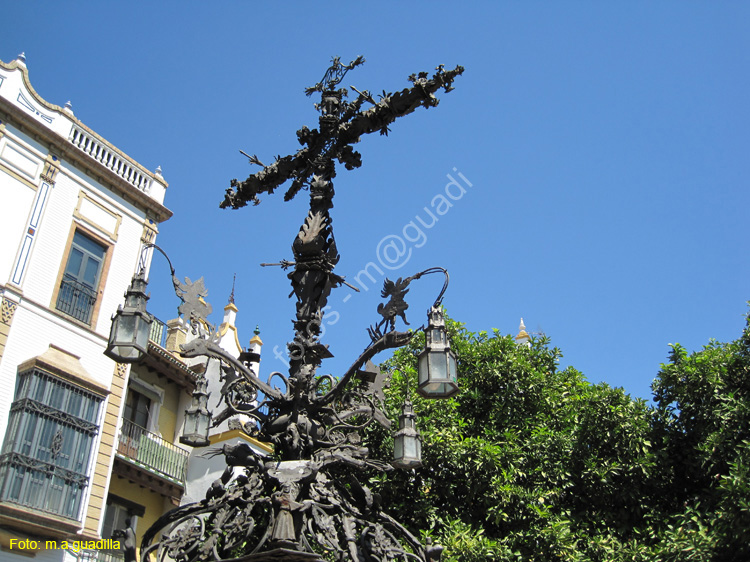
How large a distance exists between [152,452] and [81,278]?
5.13 meters

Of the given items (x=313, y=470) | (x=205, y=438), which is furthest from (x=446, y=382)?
(x=205, y=438)

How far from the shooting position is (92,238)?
16.9m

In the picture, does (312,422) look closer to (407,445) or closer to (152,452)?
(407,445)

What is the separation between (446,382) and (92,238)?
13.9 meters

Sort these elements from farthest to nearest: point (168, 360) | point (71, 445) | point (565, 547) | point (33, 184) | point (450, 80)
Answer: point (168, 360)
point (33, 184)
point (71, 445)
point (565, 547)
point (450, 80)

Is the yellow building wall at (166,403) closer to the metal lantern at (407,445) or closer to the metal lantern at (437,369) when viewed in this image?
the metal lantern at (407,445)

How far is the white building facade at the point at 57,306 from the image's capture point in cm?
1337

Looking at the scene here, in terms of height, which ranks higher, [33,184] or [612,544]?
[33,184]

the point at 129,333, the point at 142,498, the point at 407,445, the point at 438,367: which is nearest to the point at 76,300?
the point at 142,498

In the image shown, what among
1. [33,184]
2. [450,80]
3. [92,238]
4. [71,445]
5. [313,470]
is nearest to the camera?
[313,470]

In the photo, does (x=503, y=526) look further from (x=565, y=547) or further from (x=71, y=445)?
(x=71, y=445)

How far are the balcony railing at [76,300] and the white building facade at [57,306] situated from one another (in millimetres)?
25

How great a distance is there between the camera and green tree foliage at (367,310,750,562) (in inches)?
448

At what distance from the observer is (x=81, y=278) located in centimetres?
1633
